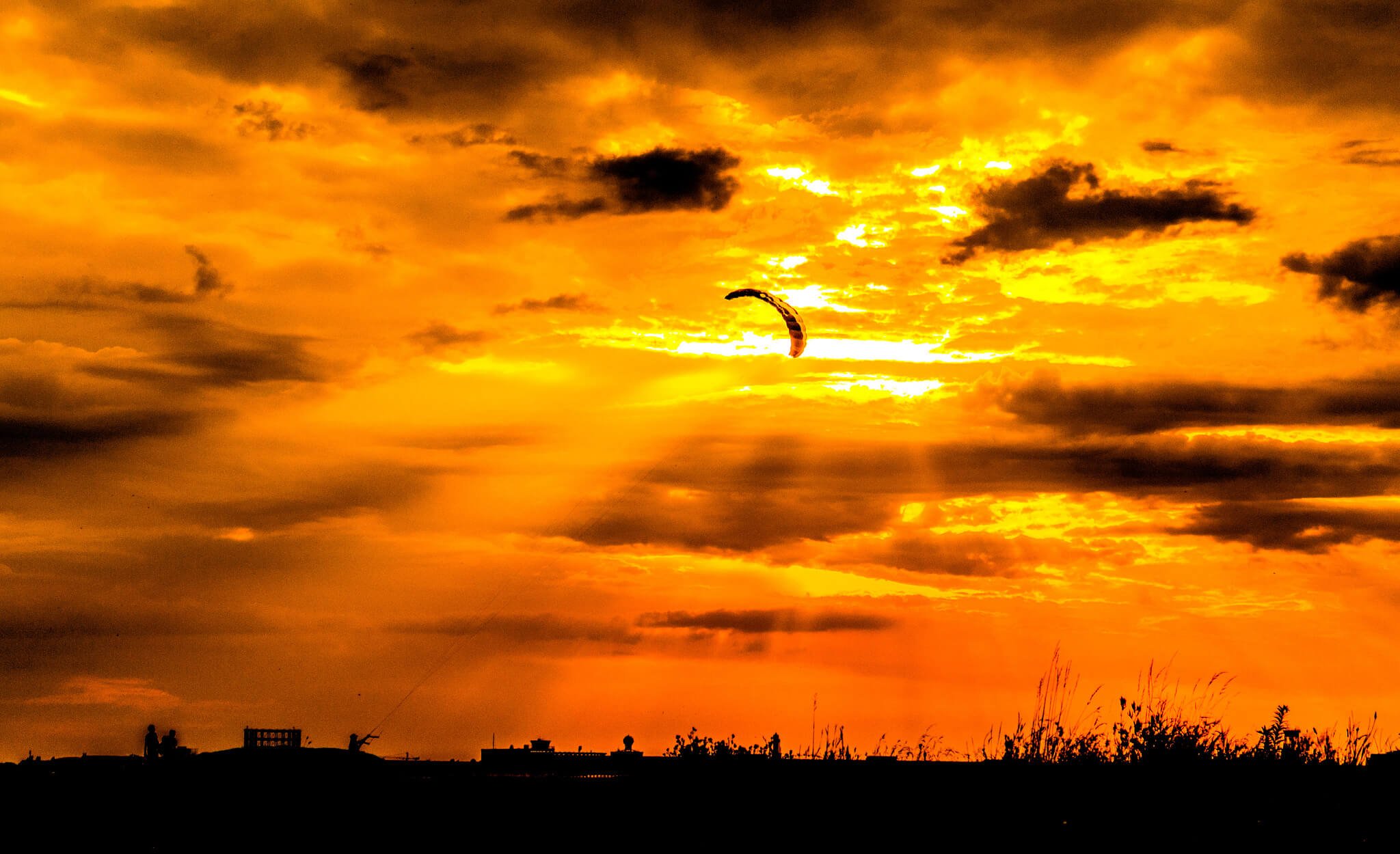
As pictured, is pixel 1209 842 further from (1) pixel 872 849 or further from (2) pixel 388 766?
(2) pixel 388 766

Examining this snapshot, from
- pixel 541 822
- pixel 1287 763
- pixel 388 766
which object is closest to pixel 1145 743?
pixel 1287 763

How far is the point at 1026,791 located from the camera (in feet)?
65.5

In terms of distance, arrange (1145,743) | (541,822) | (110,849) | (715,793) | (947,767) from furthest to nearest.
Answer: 1. (1145,743)
2. (947,767)
3. (715,793)
4. (541,822)
5. (110,849)

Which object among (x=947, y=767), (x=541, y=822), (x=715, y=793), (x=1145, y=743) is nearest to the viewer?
(x=541, y=822)

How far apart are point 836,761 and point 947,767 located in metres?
2.32

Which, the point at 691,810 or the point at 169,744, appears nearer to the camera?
the point at 691,810

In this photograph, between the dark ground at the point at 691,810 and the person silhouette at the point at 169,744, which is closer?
the dark ground at the point at 691,810

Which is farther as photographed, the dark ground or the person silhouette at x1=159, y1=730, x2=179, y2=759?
the person silhouette at x1=159, y1=730, x2=179, y2=759

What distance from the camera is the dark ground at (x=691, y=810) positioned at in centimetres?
1666

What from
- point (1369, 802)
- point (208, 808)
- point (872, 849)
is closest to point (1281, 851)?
point (1369, 802)

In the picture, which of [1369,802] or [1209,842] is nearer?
[1209,842]

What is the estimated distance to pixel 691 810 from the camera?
1789 centimetres

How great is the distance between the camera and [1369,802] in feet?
63.4

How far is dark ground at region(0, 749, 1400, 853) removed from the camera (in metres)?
16.7
